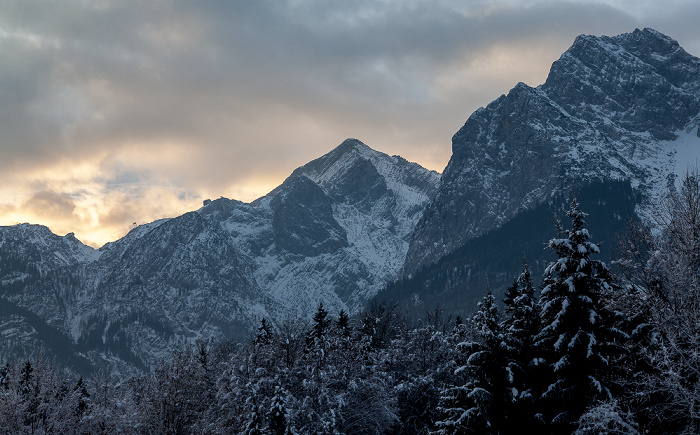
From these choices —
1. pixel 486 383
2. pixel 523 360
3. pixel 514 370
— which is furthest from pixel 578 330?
pixel 486 383

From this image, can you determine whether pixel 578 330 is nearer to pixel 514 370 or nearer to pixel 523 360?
pixel 514 370

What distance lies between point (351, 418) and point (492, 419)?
15131 mm

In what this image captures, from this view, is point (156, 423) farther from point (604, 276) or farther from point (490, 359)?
point (604, 276)

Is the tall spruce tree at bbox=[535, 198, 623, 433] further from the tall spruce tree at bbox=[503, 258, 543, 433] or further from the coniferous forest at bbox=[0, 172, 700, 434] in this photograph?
the tall spruce tree at bbox=[503, 258, 543, 433]

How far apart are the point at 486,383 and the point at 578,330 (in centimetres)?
815

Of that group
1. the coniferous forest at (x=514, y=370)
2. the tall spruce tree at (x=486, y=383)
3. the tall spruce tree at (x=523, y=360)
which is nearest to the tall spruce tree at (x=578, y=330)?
the coniferous forest at (x=514, y=370)

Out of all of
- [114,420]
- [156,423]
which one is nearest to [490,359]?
[156,423]

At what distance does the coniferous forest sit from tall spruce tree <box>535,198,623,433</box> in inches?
2.6

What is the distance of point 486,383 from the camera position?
38.2 metres

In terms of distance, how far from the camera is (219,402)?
50.4 meters

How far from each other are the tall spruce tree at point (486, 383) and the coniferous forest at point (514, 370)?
0.08m

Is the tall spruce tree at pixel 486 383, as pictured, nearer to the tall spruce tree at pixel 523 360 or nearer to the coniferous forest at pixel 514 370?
the coniferous forest at pixel 514 370

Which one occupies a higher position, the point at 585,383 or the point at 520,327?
the point at 520,327

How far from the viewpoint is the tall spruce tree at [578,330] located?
3139 cm
